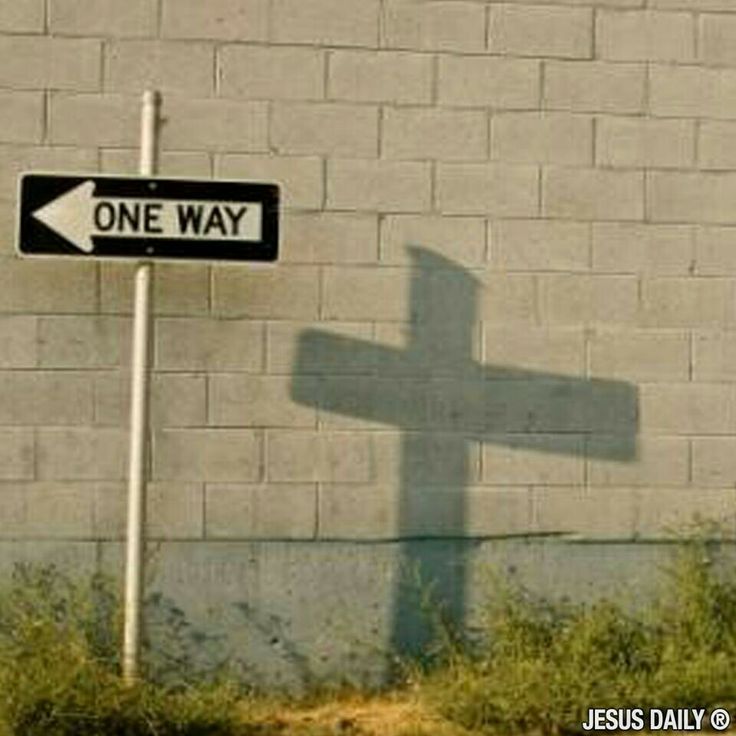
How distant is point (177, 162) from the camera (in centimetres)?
557

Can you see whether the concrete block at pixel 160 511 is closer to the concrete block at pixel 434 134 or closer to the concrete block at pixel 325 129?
the concrete block at pixel 325 129

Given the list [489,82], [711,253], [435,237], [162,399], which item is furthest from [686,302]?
[162,399]

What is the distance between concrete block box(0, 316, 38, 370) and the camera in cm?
547

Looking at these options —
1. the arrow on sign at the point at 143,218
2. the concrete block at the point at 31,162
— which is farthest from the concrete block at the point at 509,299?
the concrete block at the point at 31,162

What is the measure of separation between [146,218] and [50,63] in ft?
3.01

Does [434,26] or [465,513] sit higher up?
[434,26]

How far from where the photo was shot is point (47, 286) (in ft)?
18.1

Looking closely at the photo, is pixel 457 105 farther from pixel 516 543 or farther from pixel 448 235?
pixel 516 543

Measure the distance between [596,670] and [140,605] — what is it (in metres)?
1.69

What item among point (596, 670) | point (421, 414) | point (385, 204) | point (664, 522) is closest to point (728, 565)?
point (664, 522)

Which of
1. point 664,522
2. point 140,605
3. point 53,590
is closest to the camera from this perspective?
point 140,605

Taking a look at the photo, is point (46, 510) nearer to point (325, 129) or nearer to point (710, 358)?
point (325, 129)

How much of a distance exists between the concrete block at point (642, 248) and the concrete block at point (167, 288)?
1.56 metres

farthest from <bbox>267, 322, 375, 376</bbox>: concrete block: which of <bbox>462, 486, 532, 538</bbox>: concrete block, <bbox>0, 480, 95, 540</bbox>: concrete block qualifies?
<bbox>0, 480, 95, 540</bbox>: concrete block
